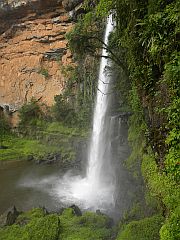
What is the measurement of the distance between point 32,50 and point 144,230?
20.7 meters

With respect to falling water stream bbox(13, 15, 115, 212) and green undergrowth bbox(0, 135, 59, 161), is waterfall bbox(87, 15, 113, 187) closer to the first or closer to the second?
falling water stream bbox(13, 15, 115, 212)

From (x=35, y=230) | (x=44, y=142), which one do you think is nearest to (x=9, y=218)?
(x=35, y=230)

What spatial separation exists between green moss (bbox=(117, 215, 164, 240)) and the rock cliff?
17.5 m

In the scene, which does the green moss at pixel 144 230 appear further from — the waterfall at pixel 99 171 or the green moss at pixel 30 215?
the waterfall at pixel 99 171

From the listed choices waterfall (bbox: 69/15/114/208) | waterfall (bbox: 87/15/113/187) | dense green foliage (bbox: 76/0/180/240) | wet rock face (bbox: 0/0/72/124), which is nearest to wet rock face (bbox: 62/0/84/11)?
wet rock face (bbox: 0/0/72/124)

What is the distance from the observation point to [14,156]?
18.7 meters

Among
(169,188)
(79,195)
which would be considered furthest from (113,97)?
(169,188)

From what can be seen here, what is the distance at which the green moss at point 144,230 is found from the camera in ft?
17.6

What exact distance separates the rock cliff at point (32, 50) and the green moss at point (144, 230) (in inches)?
689

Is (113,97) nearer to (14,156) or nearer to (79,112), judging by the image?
(79,112)

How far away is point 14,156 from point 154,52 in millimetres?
16000

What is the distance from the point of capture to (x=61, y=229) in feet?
24.4

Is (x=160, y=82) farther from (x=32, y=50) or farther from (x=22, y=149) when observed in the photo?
(x=32, y=50)

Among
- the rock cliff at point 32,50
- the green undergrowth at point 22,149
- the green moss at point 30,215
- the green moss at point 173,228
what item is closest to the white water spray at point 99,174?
the green moss at point 30,215
